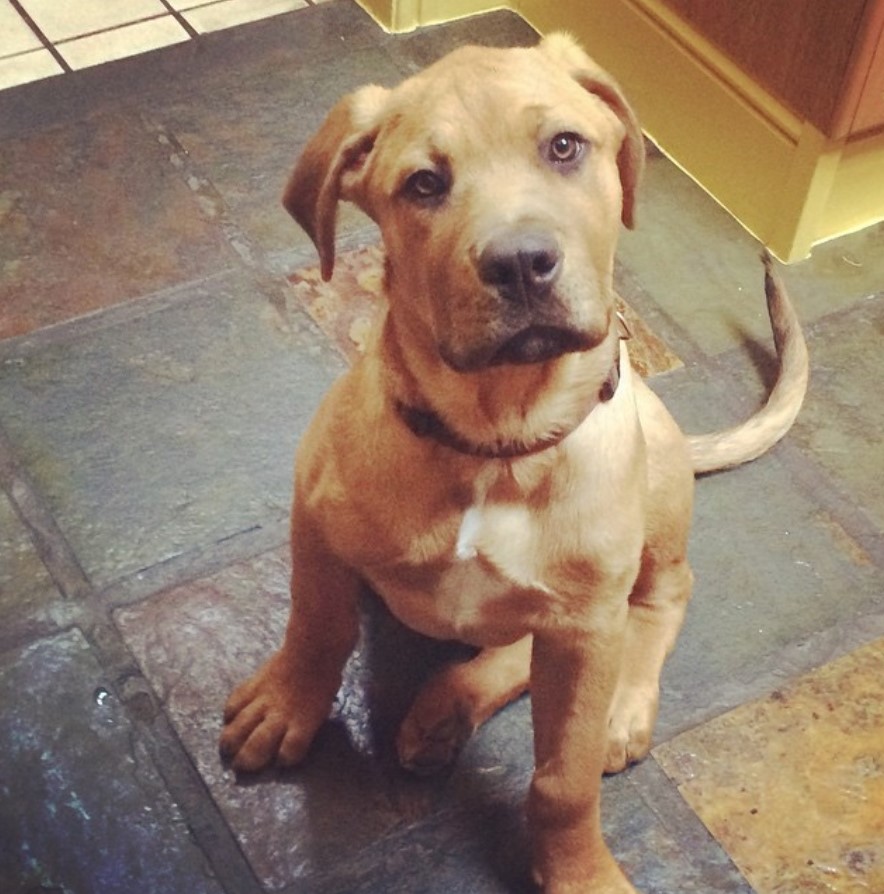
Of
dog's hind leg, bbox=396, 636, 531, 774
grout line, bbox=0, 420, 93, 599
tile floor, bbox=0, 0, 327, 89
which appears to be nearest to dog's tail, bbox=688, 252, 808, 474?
dog's hind leg, bbox=396, 636, 531, 774

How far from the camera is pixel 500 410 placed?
1.39 metres

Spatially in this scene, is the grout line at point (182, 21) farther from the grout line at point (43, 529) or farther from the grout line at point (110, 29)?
the grout line at point (43, 529)

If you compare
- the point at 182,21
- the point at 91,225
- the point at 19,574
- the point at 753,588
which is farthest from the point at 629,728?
the point at 182,21

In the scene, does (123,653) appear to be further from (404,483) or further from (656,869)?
(656,869)

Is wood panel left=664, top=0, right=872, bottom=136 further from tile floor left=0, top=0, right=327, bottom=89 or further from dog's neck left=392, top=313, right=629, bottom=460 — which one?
dog's neck left=392, top=313, right=629, bottom=460

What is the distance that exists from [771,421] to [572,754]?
802 millimetres

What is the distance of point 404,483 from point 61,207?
136 centimetres

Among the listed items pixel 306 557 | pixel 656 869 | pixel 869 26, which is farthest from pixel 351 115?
pixel 869 26

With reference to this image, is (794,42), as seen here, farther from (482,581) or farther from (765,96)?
(482,581)

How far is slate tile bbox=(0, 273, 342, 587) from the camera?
2039 millimetres

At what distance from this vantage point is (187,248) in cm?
246

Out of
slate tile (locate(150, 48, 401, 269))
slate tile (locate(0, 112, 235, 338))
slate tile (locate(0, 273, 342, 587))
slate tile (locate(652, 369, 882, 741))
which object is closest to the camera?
slate tile (locate(652, 369, 882, 741))

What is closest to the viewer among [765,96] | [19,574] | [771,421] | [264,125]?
[19,574]

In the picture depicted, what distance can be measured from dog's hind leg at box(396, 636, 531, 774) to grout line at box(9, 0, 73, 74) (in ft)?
5.56
